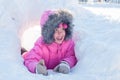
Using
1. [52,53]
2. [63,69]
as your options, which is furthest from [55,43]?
[63,69]

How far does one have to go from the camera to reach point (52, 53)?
182 cm

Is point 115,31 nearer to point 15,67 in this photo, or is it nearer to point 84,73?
point 84,73

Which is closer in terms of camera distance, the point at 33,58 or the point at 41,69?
the point at 41,69

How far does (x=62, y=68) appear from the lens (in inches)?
63.4

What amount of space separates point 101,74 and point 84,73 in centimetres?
8

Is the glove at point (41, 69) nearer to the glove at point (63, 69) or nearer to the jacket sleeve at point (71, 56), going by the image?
the glove at point (63, 69)

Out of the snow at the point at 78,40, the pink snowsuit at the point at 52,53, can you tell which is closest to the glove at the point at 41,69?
the snow at the point at 78,40

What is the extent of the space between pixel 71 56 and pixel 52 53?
10 centimetres

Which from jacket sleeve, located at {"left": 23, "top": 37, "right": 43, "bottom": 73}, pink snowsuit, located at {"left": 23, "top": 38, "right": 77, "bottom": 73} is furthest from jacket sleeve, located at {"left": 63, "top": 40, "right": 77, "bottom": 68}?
jacket sleeve, located at {"left": 23, "top": 37, "right": 43, "bottom": 73}

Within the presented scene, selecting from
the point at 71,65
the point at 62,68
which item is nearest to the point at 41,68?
the point at 62,68

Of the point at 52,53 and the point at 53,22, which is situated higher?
the point at 53,22

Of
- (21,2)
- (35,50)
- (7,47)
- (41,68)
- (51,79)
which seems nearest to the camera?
(51,79)

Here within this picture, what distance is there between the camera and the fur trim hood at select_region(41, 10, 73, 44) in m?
1.74

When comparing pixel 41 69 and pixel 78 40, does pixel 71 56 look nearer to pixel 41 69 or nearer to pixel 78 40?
pixel 78 40
